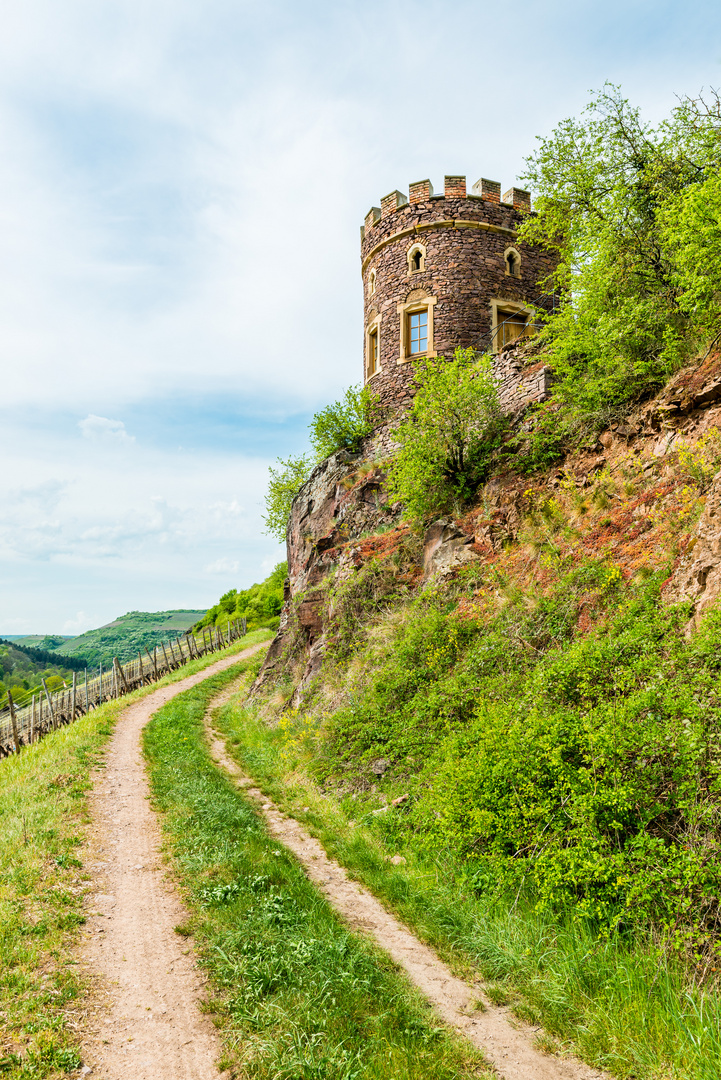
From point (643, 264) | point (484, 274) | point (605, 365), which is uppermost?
point (484, 274)

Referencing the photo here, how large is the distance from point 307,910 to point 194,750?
7515 mm

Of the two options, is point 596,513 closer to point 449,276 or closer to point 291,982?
point 291,982

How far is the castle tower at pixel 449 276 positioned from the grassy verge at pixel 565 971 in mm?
15479

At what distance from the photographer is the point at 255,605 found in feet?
146

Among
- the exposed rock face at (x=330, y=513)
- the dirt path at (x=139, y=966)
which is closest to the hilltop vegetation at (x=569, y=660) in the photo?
the exposed rock face at (x=330, y=513)

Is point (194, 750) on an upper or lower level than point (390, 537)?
lower

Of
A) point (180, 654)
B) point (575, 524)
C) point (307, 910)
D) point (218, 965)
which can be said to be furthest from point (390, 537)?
point (180, 654)

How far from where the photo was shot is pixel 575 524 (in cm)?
970

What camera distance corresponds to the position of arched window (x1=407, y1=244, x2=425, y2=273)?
63.7ft

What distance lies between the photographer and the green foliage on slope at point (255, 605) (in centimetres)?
4325

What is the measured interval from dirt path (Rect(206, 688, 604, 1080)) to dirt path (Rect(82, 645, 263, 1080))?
5.55 ft

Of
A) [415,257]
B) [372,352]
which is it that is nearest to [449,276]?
[415,257]

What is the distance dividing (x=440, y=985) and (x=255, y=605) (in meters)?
40.9

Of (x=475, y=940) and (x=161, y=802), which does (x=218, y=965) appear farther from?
(x=161, y=802)
